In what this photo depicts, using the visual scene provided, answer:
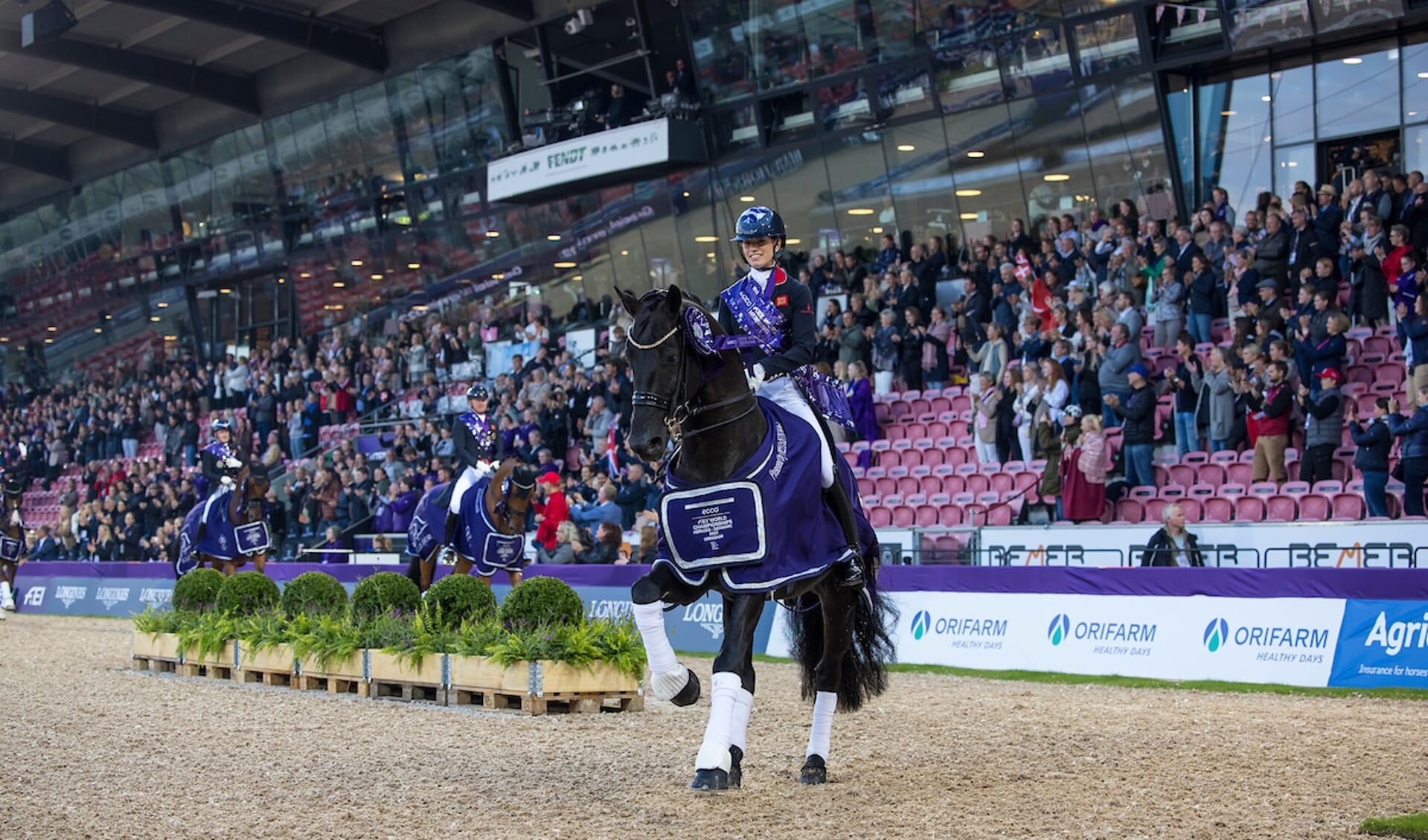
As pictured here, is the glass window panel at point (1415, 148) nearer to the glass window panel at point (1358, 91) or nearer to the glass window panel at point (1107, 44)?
the glass window panel at point (1358, 91)

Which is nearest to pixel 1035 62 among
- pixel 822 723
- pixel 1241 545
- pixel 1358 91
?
pixel 1358 91

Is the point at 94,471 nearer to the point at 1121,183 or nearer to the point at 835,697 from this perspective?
the point at 1121,183

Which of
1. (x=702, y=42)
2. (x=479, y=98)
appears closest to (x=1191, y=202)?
(x=702, y=42)

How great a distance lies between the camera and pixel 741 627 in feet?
28.0

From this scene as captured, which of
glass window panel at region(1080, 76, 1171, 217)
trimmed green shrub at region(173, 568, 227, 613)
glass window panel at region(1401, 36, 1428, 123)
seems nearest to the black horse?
trimmed green shrub at region(173, 568, 227, 613)

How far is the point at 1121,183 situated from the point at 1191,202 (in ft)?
4.48

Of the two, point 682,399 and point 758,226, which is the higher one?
point 758,226

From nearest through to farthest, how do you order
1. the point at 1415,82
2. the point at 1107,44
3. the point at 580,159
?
the point at 1415,82 → the point at 1107,44 → the point at 580,159

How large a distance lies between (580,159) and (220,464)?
15151 mm

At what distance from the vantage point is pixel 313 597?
15.2 m

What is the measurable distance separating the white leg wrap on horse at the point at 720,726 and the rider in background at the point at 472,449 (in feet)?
→ 29.3

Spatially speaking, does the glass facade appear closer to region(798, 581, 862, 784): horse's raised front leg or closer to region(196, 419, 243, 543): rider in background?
region(196, 419, 243, 543): rider in background

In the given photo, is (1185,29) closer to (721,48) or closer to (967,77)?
(967,77)

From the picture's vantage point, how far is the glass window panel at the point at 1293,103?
25312 millimetres
